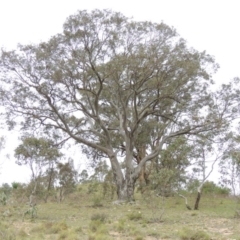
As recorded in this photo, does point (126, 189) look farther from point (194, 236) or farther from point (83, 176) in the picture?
point (194, 236)

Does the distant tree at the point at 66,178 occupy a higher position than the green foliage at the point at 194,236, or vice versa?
the distant tree at the point at 66,178

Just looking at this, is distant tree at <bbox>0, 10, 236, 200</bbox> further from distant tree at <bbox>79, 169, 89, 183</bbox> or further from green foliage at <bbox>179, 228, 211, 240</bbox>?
green foliage at <bbox>179, 228, 211, 240</bbox>

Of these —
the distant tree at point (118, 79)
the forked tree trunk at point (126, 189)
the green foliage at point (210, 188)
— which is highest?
the distant tree at point (118, 79)

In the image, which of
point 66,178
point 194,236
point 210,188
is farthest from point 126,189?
point 194,236

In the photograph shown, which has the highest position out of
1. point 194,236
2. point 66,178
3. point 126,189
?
point 66,178

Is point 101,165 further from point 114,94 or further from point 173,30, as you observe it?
point 173,30

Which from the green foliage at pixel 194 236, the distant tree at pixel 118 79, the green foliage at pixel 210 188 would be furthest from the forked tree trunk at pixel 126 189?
the green foliage at pixel 194 236

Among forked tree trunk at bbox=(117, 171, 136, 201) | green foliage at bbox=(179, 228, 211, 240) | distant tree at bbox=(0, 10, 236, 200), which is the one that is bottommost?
green foliage at bbox=(179, 228, 211, 240)

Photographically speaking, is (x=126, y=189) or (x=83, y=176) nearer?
(x=126, y=189)

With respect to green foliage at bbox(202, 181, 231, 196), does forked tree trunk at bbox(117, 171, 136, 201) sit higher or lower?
lower

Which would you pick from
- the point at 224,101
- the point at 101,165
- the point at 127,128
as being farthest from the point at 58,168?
the point at 224,101

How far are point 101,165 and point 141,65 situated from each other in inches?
369

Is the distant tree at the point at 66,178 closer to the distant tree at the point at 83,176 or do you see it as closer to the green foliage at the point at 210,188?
the distant tree at the point at 83,176

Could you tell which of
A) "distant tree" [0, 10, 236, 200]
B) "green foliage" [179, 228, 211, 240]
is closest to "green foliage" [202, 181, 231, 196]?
"distant tree" [0, 10, 236, 200]
